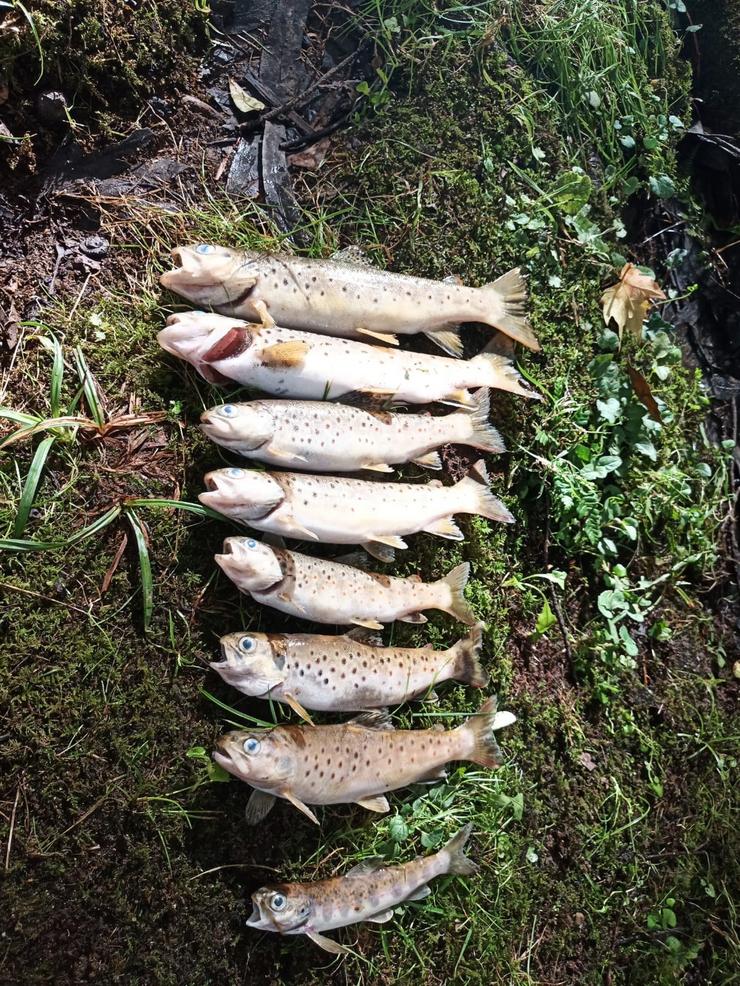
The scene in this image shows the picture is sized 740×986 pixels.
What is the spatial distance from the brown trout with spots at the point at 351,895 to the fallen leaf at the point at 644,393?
2467 mm

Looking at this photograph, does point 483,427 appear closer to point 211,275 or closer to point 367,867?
point 211,275

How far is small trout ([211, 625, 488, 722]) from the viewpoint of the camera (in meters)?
3.16

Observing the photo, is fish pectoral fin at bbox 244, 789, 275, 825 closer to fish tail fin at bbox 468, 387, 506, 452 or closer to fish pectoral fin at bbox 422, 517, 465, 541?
fish pectoral fin at bbox 422, 517, 465, 541

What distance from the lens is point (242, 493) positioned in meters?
3.15

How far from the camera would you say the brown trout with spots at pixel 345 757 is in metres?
3.12

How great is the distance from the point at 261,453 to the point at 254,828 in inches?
66.4

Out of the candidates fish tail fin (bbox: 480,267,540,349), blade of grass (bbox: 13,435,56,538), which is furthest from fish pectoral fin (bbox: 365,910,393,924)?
fish tail fin (bbox: 480,267,540,349)

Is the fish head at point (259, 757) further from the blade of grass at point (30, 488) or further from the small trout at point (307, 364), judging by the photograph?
the small trout at point (307, 364)

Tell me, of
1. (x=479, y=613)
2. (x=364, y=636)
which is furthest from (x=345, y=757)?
(x=479, y=613)

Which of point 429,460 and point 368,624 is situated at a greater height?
point 429,460

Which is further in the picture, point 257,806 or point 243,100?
point 243,100

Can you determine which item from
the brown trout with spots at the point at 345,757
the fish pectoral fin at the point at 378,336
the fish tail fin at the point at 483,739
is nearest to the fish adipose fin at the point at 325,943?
the brown trout with spots at the point at 345,757

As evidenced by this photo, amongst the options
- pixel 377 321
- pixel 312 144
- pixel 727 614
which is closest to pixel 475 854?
pixel 727 614

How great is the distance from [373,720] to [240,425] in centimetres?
147
